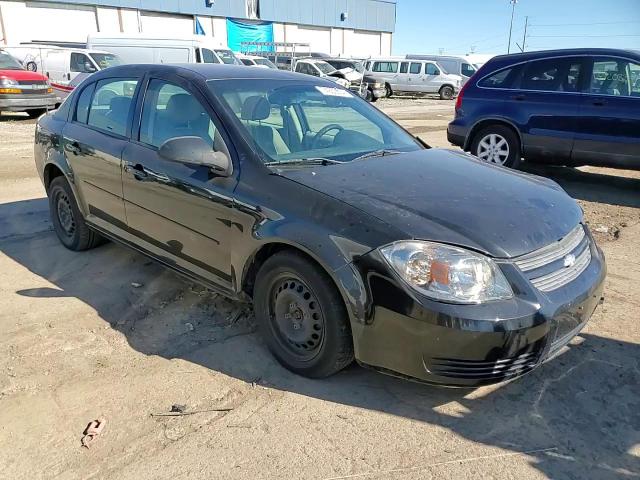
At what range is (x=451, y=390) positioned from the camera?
2.88m

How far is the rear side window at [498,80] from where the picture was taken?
7.69 metres

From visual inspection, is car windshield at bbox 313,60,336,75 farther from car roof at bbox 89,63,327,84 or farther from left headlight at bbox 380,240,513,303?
left headlight at bbox 380,240,513,303

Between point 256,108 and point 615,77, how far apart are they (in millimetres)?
5532

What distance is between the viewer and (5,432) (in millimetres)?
2541

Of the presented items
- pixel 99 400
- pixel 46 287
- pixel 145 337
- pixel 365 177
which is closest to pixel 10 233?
pixel 46 287

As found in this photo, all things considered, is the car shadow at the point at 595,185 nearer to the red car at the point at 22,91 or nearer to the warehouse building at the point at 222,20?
the red car at the point at 22,91

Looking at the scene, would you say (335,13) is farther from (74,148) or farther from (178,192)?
(178,192)

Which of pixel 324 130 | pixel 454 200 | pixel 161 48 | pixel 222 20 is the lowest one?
pixel 454 200

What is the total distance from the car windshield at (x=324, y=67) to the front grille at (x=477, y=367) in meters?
24.5

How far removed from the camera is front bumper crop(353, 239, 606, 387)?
2377 mm

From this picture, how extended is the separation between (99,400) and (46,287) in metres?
1.75

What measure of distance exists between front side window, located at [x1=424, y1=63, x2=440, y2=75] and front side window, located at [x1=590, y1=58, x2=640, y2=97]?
20590mm

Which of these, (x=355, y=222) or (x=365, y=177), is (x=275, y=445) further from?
(x=365, y=177)

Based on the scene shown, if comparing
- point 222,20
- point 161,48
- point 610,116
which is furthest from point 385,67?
point 610,116
